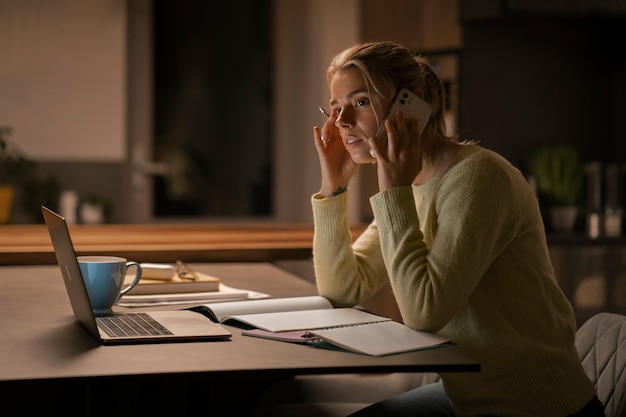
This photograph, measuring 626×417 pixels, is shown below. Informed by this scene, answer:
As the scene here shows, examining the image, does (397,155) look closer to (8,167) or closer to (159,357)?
(159,357)

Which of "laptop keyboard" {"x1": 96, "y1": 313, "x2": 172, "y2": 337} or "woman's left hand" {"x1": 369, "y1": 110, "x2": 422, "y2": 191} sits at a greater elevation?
"woman's left hand" {"x1": 369, "y1": 110, "x2": 422, "y2": 191}

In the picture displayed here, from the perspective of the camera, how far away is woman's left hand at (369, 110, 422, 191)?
1619 mm

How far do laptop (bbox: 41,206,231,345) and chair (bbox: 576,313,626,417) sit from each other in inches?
27.7

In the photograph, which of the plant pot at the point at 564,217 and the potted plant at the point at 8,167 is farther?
the potted plant at the point at 8,167

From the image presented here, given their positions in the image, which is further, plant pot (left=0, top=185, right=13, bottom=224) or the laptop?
plant pot (left=0, top=185, right=13, bottom=224)

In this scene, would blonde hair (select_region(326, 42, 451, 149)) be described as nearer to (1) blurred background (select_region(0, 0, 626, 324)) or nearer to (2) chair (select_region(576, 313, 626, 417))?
(2) chair (select_region(576, 313, 626, 417))

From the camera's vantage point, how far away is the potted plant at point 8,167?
17.3 ft

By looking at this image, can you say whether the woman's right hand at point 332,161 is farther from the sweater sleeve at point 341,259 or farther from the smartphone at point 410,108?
the smartphone at point 410,108

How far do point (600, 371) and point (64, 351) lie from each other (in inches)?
37.9

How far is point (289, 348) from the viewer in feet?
4.58

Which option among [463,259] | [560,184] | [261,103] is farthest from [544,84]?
[463,259]

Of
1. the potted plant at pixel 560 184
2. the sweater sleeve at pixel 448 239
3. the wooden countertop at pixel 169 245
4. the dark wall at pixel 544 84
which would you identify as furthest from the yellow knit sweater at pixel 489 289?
the dark wall at pixel 544 84

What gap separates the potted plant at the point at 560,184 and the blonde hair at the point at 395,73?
8.25 ft

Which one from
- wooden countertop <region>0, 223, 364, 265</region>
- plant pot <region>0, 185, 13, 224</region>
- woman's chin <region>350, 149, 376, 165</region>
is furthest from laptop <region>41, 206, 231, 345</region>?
plant pot <region>0, 185, 13, 224</region>
